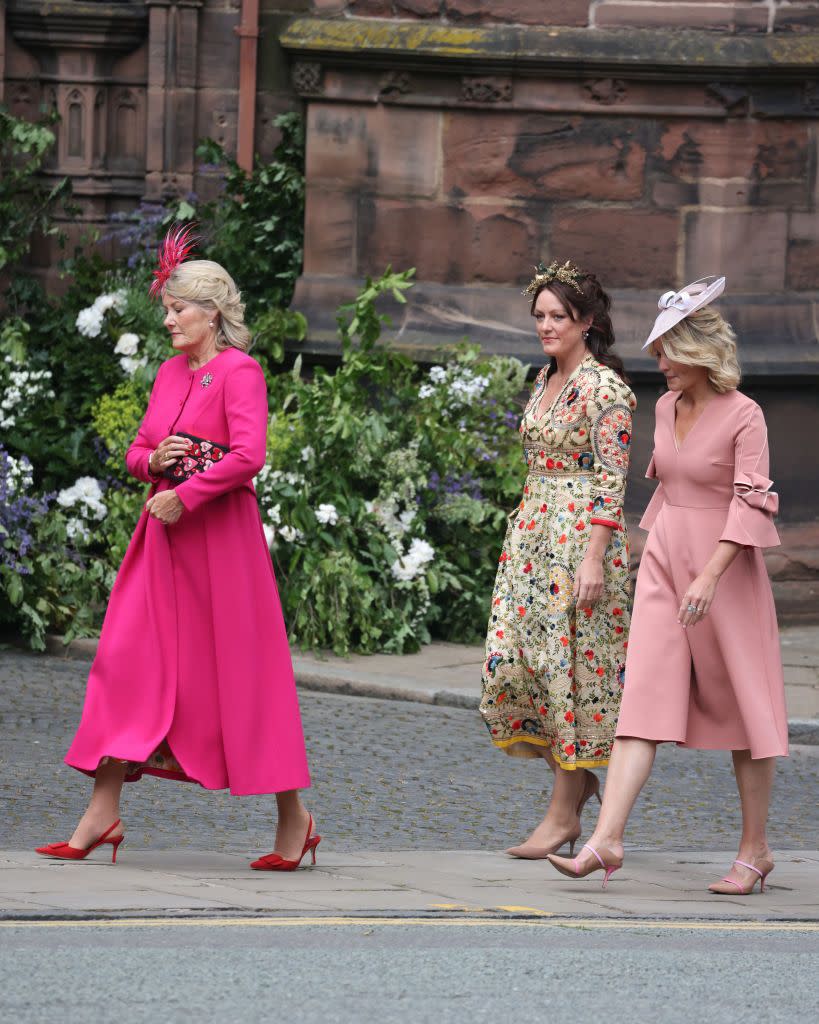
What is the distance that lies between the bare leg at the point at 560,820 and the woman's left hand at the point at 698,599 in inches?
37.0

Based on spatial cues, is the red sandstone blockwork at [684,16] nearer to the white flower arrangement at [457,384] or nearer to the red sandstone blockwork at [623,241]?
the red sandstone blockwork at [623,241]

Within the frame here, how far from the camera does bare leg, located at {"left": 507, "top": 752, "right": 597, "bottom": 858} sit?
7090mm

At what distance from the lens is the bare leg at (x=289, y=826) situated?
673 centimetres

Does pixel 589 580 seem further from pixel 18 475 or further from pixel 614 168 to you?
pixel 614 168

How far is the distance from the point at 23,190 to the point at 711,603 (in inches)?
371

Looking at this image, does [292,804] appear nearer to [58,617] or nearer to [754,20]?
[58,617]

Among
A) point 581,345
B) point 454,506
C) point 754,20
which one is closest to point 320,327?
point 454,506

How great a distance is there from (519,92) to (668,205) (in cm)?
115

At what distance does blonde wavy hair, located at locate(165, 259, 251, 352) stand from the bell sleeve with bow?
1.63 m

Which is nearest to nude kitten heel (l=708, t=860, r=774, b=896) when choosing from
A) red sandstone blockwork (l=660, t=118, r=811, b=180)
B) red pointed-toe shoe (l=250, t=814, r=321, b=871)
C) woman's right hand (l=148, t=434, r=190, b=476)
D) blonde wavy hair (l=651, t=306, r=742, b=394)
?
red pointed-toe shoe (l=250, t=814, r=321, b=871)

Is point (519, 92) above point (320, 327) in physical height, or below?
above

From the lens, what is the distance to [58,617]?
1195 cm

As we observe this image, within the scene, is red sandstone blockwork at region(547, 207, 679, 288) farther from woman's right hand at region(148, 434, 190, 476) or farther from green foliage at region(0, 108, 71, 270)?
woman's right hand at region(148, 434, 190, 476)

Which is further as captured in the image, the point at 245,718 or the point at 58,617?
the point at 58,617
